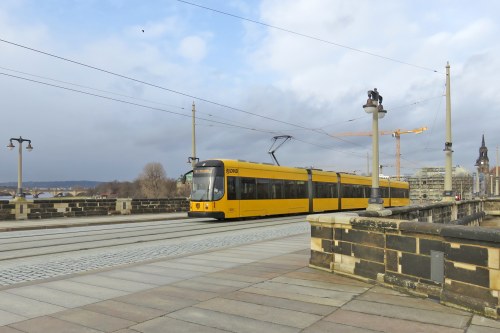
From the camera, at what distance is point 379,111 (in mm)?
12242

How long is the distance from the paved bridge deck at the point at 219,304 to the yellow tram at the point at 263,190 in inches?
449

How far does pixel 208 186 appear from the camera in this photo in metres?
18.2

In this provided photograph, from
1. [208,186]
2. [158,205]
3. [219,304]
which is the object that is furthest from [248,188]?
[219,304]

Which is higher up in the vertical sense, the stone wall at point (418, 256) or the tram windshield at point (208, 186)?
the tram windshield at point (208, 186)

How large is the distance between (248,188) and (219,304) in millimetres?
15078

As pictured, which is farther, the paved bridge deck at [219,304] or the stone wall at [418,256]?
the stone wall at [418,256]

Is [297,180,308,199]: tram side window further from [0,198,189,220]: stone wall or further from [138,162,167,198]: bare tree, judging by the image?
[138,162,167,198]: bare tree

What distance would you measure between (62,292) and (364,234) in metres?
4.29

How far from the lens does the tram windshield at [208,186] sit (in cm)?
1817

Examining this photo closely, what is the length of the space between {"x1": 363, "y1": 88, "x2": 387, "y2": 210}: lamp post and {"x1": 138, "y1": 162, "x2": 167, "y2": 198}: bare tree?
87.3m

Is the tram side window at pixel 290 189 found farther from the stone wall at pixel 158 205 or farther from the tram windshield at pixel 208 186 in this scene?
the stone wall at pixel 158 205

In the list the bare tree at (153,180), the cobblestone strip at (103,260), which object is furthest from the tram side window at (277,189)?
the bare tree at (153,180)

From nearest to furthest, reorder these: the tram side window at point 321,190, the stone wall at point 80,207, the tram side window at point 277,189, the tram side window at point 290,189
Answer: the stone wall at point 80,207 < the tram side window at point 277,189 < the tram side window at point 290,189 < the tram side window at point 321,190

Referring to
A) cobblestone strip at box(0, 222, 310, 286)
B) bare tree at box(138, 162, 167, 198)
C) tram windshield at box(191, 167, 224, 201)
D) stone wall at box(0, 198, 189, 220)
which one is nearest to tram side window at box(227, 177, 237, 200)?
tram windshield at box(191, 167, 224, 201)
